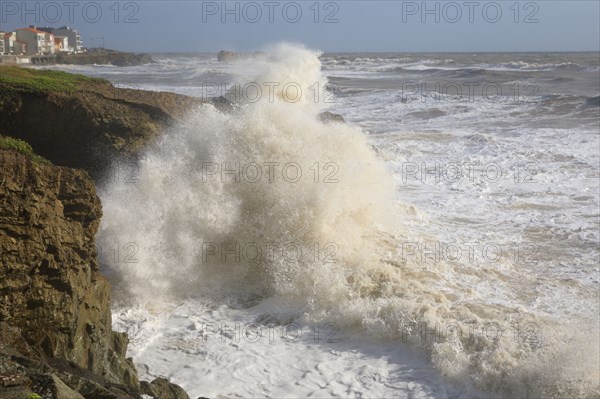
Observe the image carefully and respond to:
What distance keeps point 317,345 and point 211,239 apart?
8.44 feet

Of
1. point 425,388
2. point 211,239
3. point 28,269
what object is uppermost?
point 28,269

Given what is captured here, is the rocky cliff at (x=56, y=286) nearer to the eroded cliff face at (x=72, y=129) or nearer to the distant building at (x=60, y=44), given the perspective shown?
the eroded cliff face at (x=72, y=129)

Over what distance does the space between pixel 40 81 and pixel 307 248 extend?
5163 millimetres

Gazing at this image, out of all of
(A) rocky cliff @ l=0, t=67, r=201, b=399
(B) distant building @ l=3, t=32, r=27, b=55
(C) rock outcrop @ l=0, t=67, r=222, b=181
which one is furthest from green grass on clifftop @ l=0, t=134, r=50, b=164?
(B) distant building @ l=3, t=32, r=27, b=55

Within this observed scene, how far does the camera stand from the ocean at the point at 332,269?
592 centimetres

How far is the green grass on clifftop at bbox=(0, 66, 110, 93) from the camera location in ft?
31.1

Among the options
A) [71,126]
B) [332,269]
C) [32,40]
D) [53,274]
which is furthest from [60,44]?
[53,274]

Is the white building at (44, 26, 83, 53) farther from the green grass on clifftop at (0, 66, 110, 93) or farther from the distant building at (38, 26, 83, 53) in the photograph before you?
the green grass on clifftop at (0, 66, 110, 93)

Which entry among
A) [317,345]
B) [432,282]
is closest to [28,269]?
[317,345]

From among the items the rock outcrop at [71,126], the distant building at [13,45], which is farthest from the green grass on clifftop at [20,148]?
the distant building at [13,45]

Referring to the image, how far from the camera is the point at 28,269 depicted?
4812 millimetres

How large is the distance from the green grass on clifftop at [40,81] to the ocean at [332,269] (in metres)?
1.90

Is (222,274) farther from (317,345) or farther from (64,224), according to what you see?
(64,224)

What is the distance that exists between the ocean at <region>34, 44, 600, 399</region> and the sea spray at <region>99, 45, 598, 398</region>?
2 cm
